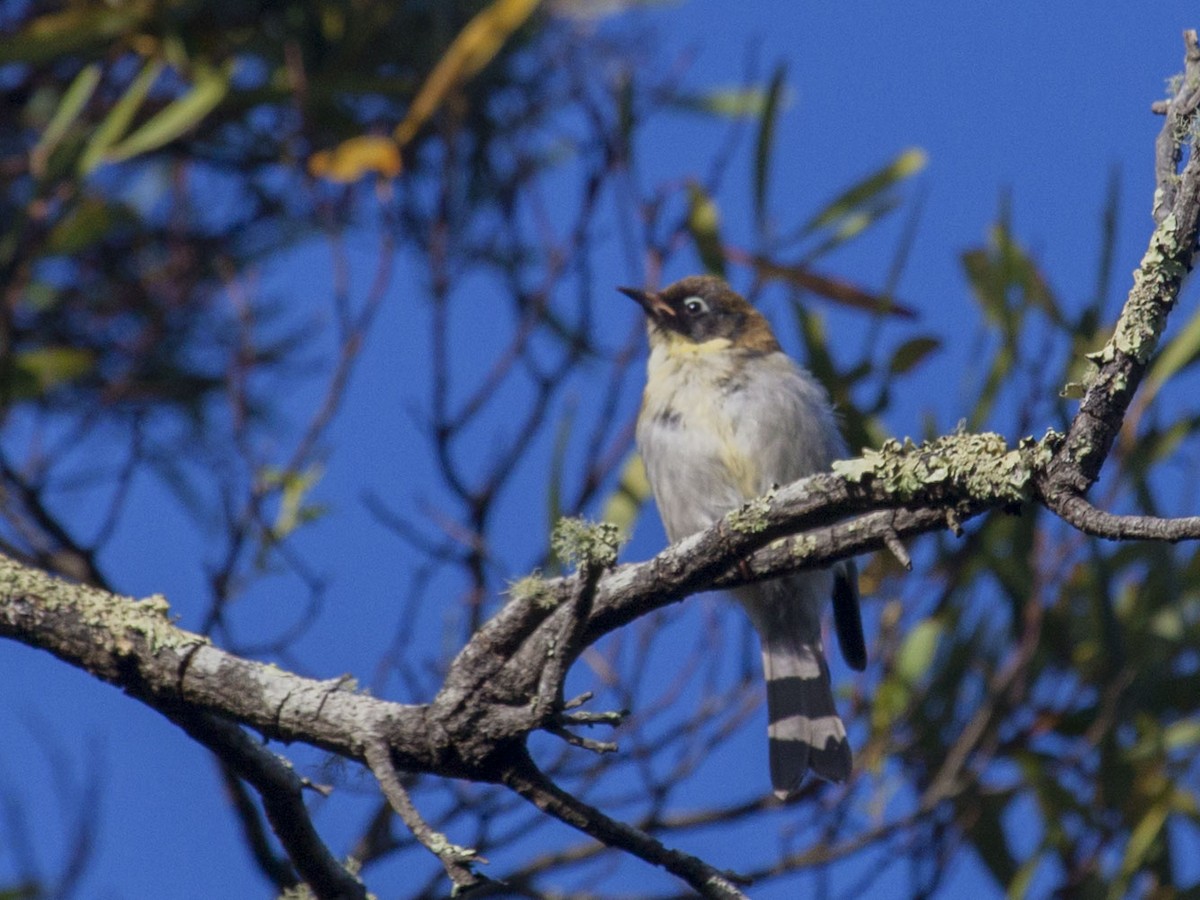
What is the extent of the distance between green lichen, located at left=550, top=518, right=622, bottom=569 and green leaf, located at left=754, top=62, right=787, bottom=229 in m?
2.63

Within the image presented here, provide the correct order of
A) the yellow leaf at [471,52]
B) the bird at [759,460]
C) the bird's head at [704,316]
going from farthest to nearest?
the bird's head at [704,316] < the bird at [759,460] < the yellow leaf at [471,52]

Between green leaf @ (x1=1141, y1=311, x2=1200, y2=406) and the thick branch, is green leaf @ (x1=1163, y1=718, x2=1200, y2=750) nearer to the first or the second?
green leaf @ (x1=1141, y1=311, x2=1200, y2=406)

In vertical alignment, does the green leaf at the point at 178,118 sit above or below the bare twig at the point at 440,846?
above

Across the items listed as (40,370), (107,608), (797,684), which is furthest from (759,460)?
(107,608)

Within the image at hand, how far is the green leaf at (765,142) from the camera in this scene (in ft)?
14.3

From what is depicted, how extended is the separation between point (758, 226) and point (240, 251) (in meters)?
1.67

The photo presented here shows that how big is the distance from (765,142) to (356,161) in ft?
3.73

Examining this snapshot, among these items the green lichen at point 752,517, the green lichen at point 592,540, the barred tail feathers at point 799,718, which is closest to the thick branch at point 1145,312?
the green lichen at point 752,517

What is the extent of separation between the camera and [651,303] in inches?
186

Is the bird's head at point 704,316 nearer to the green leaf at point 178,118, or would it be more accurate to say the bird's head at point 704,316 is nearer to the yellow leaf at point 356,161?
the yellow leaf at point 356,161

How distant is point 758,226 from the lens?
4.43 metres

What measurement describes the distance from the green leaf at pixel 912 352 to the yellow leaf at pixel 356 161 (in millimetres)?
1422

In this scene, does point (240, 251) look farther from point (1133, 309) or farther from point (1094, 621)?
point (1133, 309)

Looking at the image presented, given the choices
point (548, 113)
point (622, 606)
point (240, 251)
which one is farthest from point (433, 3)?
point (622, 606)
